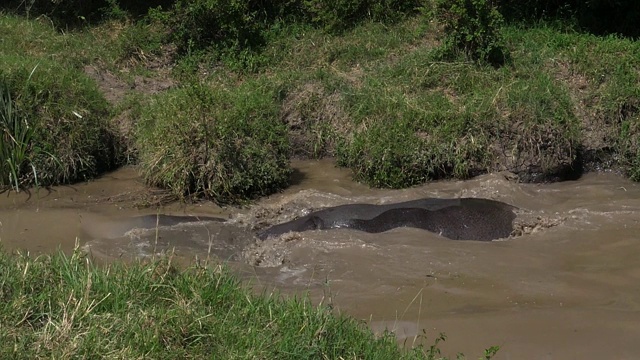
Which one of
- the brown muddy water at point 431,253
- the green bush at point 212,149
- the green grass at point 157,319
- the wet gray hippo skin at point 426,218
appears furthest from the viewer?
the green bush at point 212,149

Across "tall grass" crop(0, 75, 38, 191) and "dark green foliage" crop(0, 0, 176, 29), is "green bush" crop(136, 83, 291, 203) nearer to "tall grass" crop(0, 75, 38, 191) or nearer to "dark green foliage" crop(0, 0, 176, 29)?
"tall grass" crop(0, 75, 38, 191)

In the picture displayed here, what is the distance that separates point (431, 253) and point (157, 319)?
272 centimetres

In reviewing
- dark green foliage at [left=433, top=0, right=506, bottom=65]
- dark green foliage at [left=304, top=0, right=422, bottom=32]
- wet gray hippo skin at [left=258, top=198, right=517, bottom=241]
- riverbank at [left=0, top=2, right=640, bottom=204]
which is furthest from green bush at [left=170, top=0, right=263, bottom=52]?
wet gray hippo skin at [left=258, top=198, right=517, bottom=241]

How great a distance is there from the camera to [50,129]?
27.0ft

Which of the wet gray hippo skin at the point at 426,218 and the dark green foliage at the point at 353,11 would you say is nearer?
the wet gray hippo skin at the point at 426,218

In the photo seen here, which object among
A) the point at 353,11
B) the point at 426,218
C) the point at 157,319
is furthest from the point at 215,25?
the point at 157,319

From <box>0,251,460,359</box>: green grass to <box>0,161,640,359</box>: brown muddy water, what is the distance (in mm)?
681

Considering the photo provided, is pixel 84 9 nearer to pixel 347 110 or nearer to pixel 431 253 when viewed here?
pixel 347 110

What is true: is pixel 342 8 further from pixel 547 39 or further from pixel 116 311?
pixel 116 311

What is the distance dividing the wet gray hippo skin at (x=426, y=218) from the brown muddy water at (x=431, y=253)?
14cm

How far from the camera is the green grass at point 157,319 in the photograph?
436cm

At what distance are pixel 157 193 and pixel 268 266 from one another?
1748mm

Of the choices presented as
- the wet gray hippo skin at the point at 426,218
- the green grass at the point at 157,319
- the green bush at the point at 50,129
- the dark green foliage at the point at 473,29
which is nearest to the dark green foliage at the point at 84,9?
the green bush at the point at 50,129

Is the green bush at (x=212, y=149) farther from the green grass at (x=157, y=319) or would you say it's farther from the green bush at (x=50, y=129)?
the green grass at (x=157, y=319)
